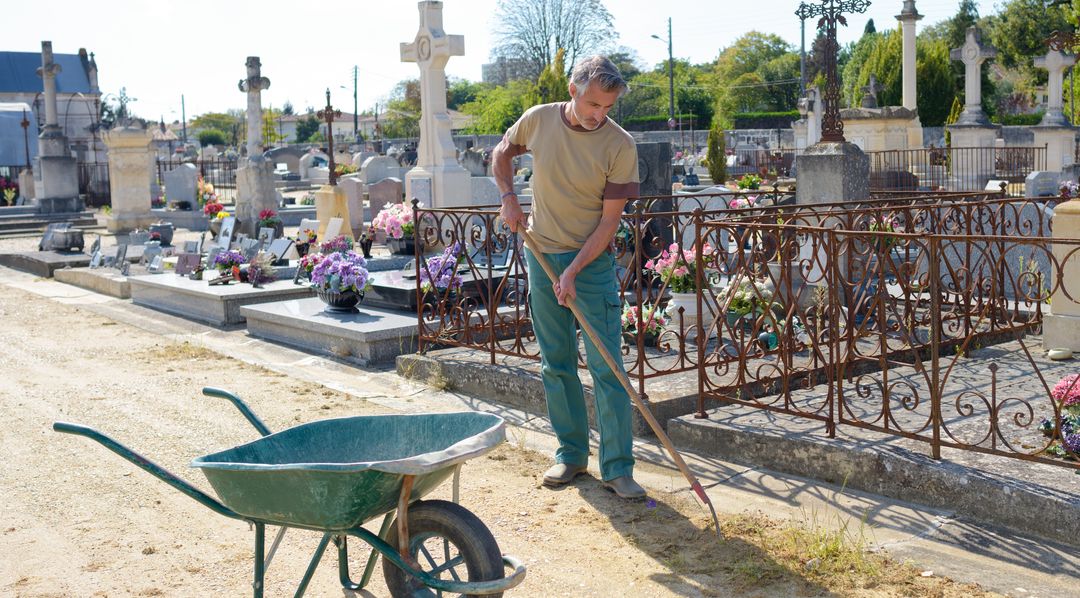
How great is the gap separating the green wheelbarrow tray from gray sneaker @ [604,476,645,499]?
1.36 m

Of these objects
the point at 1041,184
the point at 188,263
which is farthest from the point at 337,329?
the point at 1041,184

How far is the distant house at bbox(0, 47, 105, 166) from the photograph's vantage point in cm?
4947

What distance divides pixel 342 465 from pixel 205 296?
8543 millimetres

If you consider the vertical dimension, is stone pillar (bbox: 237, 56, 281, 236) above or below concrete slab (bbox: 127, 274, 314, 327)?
above

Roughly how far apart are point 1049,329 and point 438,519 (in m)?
5.47

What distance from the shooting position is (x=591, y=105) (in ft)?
14.5

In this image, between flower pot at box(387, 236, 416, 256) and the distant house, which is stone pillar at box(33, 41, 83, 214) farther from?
the distant house

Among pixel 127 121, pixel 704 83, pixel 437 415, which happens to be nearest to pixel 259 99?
pixel 127 121

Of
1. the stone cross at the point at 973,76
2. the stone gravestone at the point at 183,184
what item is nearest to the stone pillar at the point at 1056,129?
the stone cross at the point at 973,76

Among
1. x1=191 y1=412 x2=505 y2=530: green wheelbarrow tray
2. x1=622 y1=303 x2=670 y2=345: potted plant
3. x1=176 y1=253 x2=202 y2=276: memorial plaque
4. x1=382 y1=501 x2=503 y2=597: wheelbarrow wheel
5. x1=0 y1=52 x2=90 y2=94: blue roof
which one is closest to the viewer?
x1=191 y1=412 x2=505 y2=530: green wheelbarrow tray

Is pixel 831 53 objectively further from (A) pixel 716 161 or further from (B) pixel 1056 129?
(A) pixel 716 161

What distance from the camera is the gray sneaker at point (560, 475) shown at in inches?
198

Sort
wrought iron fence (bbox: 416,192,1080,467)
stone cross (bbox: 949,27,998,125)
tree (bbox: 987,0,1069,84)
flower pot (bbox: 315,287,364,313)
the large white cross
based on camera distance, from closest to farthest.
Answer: wrought iron fence (bbox: 416,192,1080,467)
flower pot (bbox: 315,287,364,313)
stone cross (bbox: 949,27,998,125)
the large white cross
tree (bbox: 987,0,1069,84)

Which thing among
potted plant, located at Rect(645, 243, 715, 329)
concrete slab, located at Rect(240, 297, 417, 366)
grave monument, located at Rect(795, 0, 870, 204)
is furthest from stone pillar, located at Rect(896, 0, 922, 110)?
potted plant, located at Rect(645, 243, 715, 329)
